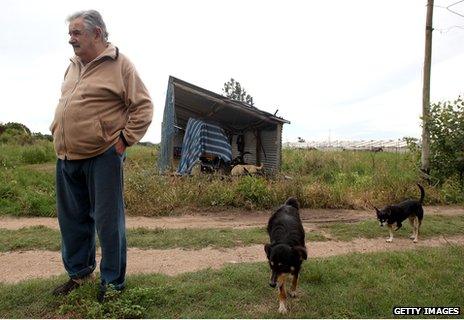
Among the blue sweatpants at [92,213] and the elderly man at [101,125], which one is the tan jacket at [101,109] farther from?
→ the blue sweatpants at [92,213]

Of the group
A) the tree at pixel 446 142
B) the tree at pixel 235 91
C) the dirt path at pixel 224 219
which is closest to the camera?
the dirt path at pixel 224 219

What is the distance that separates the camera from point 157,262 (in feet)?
16.8

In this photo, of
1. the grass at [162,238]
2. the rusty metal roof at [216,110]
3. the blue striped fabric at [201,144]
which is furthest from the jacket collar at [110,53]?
the blue striped fabric at [201,144]

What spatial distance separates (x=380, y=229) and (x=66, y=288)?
5351 mm

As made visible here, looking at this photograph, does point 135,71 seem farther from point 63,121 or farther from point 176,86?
point 176,86

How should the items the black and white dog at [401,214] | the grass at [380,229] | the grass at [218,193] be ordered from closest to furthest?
the black and white dog at [401,214] < the grass at [380,229] < the grass at [218,193]

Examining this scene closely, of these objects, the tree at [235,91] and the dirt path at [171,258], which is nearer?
the dirt path at [171,258]

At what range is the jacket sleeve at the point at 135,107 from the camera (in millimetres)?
3520

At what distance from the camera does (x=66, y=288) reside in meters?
3.81

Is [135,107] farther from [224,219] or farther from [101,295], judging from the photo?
[224,219]

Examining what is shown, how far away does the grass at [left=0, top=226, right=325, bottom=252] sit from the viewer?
19.1ft

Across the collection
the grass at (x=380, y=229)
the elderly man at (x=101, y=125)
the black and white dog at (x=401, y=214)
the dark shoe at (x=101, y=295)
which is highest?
the elderly man at (x=101, y=125)

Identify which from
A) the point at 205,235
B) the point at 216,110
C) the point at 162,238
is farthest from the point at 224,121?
the point at 162,238

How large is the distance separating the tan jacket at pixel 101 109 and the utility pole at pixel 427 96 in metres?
10.6
